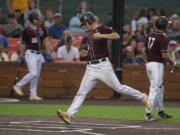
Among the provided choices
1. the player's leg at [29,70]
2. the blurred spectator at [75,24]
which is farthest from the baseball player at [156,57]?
the blurred spectator at [75,24]

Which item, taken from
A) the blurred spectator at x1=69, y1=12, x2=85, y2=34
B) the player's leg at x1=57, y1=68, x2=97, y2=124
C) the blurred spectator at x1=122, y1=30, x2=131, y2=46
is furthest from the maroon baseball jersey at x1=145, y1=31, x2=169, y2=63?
the blurred spectator at x1=69, y1=12, x2=85, y2=34

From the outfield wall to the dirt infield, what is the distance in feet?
19.7

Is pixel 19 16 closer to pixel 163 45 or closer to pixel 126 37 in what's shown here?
pixel 126 37

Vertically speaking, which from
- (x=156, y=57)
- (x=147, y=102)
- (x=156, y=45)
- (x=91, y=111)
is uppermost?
(x=156, y=45)

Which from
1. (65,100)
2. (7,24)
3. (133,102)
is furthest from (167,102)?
(7,24)

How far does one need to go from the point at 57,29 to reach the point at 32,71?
4201 mm

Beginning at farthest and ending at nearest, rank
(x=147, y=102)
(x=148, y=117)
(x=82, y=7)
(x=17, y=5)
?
1. (x=17, y=5)
2. (x=82, y=7)
3. (x=148, y=117)
4. (x=147, y=102)

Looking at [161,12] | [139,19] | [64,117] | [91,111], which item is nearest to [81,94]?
[64,117]

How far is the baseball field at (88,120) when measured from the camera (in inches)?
448

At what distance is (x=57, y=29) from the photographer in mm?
22062

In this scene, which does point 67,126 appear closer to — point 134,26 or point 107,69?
point 107,69

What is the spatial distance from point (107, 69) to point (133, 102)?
5928mm

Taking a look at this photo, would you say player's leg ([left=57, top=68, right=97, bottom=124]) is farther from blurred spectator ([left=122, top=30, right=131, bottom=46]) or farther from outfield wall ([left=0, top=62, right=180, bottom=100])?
blurred spectator ([left=122, top=30, right=131, bottom=46])

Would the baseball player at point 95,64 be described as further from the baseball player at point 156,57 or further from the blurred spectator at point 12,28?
the blurred spectator at point 12,28
